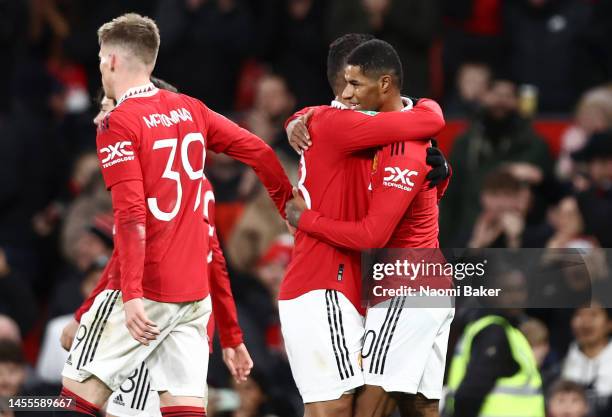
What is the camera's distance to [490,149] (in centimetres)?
1081

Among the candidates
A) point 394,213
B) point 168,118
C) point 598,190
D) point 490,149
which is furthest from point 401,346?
point 490,149

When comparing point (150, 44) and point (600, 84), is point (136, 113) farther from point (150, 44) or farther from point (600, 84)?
point (600, 84)

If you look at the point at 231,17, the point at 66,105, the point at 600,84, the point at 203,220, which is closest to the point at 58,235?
the point at 66,105

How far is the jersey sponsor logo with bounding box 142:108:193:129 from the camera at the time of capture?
6.08 meters

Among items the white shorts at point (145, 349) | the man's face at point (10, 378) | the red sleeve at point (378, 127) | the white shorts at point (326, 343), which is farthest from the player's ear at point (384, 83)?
the man's face at point (10, 378)

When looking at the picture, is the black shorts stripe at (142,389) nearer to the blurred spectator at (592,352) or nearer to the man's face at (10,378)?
the man's face at (10,378)

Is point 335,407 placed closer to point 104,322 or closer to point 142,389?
point 142,389

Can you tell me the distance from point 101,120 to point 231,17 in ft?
21.0

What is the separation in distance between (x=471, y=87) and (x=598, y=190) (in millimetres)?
1835

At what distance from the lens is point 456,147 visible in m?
10.8

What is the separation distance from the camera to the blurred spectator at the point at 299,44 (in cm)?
1181

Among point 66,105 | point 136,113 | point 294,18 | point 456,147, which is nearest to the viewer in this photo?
point 136,113

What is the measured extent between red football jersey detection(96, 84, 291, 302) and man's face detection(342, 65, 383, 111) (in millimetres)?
647

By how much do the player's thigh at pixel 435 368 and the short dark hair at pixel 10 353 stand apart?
3.14 meters
